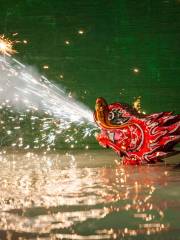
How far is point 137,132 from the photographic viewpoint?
722 centimetres

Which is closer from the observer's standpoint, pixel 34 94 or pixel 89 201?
pixel 89 201

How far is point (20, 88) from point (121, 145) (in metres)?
5.04

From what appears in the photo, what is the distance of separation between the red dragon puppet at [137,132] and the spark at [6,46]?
4.67 m

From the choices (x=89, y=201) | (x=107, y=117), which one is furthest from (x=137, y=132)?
(x=89, y=201)

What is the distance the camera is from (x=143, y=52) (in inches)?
449

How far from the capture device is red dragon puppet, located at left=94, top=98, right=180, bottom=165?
702 centimetres

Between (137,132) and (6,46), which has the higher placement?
(6,46)

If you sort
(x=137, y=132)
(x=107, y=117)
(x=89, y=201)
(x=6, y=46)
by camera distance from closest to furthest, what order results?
1. (x=89, y=201)
2. (x=137, y=132)
3. (x=107, y=117)
4. (x=6, y=46)

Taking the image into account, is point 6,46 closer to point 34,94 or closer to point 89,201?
point 34,94

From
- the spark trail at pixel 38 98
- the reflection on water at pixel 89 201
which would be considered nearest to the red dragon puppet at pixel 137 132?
the reflection on water at pixel 89 201

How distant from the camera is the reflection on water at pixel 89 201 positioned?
3.62m

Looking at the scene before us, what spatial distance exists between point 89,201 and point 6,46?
25.5 feet

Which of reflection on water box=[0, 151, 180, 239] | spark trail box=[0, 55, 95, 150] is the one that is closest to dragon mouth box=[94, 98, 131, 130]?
reflection on water box=[0, 151, 180, 239]

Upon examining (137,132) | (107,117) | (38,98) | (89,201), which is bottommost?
(89,201)
